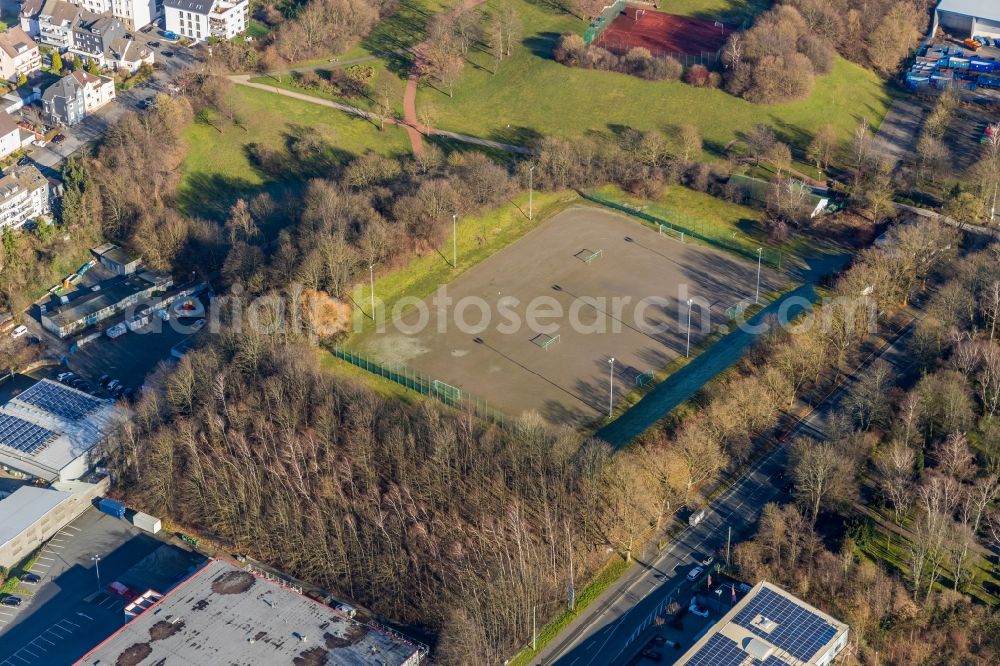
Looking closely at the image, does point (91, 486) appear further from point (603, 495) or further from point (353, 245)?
point (603, 495)

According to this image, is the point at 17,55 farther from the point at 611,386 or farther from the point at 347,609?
the point at 347,609

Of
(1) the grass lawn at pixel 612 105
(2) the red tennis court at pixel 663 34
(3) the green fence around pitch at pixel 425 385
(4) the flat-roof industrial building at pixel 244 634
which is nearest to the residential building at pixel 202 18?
(1) the grass lawn at pixel 612 105

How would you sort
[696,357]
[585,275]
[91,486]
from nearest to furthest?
[91,486], [696,357], [585,275]

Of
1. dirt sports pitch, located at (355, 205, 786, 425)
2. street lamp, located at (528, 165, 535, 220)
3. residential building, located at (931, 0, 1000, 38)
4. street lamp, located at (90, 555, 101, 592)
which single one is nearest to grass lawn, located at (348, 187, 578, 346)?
street lamp, located at (528, 165, 535, 220)

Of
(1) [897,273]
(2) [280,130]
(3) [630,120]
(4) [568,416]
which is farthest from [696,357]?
(2) [280,130]

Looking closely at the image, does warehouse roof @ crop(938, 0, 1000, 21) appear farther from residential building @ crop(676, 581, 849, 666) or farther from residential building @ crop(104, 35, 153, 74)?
residential building @ crop(676, 581, 849, 666)

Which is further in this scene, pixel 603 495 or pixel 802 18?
pixel 802 18

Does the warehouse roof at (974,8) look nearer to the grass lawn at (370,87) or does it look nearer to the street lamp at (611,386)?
the grass lawn at (370,87)
